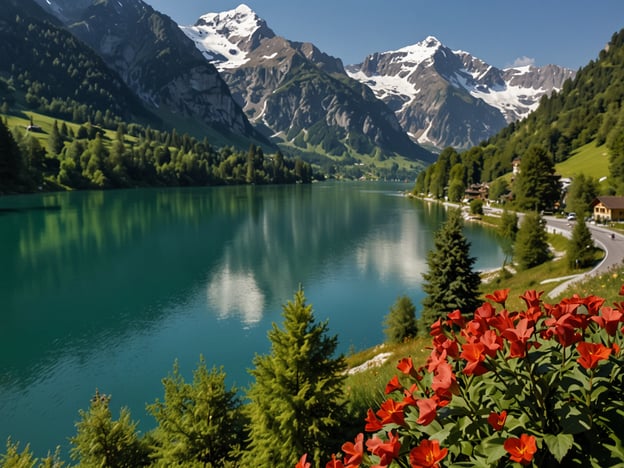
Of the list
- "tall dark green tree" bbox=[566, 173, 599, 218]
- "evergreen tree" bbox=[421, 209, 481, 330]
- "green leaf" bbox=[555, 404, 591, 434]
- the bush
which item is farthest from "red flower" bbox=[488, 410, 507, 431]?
"tall dark green tree" bbox=[566, 173, 599, 218]

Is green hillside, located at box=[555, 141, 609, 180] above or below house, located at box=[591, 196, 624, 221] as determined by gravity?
above

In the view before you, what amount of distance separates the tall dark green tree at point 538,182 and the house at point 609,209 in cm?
1513

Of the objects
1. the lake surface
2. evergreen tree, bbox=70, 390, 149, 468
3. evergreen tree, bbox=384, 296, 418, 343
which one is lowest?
the lake surface

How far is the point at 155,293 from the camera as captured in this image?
4312 centimetres

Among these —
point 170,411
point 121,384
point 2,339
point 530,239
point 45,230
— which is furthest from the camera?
point 45,230

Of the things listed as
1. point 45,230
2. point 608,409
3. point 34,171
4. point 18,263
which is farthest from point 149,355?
point 34,171

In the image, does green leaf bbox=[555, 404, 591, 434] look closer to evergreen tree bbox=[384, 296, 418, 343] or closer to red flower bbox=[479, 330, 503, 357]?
red flower bbox=[479, 330, 503, 357]

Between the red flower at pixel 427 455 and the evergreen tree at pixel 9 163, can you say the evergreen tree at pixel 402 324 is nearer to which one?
the red flower at pixel 427 455

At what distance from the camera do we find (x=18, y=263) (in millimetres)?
52438

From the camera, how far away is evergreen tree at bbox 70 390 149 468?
11.6m

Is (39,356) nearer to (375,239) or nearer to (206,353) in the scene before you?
(206,353)

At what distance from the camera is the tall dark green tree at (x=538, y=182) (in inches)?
3541

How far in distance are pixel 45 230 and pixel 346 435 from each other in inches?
3206

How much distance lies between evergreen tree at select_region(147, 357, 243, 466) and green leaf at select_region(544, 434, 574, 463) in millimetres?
9131
